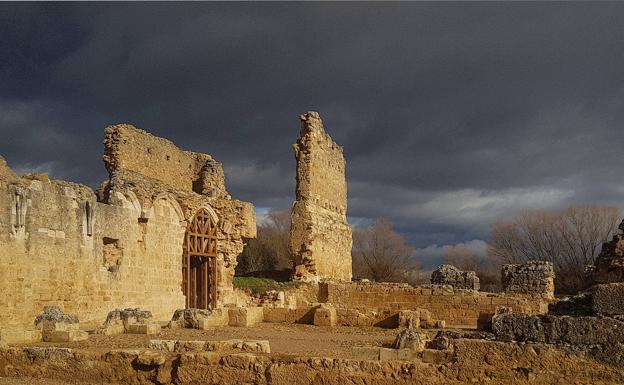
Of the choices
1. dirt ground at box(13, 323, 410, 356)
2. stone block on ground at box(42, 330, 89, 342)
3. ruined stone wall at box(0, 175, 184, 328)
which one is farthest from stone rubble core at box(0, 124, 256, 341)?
dirt ground at box(13, 323, 410, 356)

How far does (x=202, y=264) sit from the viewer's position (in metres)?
20.4

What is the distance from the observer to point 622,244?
305 inches

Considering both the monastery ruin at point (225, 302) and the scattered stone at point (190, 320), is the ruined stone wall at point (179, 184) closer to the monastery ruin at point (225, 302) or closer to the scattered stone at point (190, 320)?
the monastery ruin at point (225, 302)

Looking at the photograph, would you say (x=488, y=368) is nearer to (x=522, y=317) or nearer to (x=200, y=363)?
(x=522, y=317)

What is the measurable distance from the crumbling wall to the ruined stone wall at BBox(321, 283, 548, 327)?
77.6 inches

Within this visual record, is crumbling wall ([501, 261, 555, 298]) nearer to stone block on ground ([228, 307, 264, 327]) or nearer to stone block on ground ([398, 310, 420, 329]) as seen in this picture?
stone block on ground ([398, 310, 420, 329])

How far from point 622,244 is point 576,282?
24.8 metres

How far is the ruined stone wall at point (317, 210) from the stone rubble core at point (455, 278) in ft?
18.0

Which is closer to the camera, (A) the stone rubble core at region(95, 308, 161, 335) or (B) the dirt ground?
(B) the dirt ground

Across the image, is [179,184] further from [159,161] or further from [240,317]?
[240,317]

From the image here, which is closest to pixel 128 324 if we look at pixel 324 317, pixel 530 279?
pixel 324 317

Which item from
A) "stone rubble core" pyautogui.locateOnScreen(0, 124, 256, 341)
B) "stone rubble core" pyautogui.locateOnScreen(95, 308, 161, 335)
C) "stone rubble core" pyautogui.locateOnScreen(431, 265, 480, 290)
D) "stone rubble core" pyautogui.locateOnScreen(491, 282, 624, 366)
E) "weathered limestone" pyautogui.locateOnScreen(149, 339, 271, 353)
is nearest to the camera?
"stone rubble core" pyautogui.locateOnScreen(491, 282, 624, 366)

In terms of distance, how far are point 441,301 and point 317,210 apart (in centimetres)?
918

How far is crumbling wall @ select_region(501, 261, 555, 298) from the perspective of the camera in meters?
19.2
